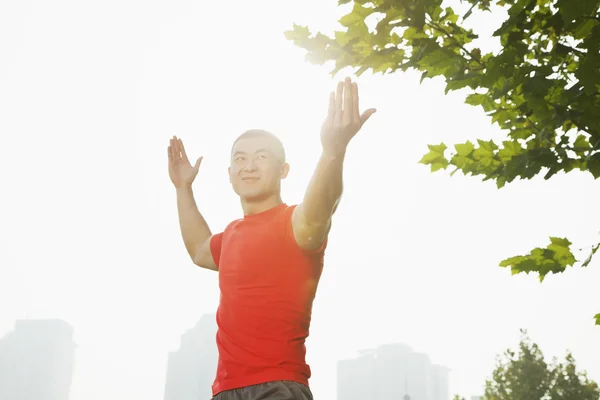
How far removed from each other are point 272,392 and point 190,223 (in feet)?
4.56

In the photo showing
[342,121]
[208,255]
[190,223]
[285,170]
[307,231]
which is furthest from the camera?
[190,223]

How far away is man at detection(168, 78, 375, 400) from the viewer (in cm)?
231

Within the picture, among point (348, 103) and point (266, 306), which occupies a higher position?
point (348, 103)

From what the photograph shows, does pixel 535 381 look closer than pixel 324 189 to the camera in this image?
No

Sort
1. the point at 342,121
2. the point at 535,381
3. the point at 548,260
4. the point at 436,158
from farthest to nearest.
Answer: the point at 535,381
the point at 436,158
the point at 548,260
the point at 342,121

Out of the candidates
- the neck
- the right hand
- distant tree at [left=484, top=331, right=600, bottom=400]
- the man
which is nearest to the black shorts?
the man

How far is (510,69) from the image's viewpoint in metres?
3.24

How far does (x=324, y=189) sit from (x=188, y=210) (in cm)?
142

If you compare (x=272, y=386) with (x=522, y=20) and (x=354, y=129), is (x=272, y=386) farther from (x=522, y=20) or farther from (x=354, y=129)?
(x=522, y=20)

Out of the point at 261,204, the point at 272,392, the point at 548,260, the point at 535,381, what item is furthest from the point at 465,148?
the point at 535,381

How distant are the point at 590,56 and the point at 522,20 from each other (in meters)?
0.44

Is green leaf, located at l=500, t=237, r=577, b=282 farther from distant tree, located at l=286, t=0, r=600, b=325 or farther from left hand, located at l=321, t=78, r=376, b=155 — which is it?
left hand, located at l=321, t=78, r=376, b=155

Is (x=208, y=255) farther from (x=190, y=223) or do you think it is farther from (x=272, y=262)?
(x=272, y=262)

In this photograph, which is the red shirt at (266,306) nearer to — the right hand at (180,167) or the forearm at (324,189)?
the forearm at (324,189)
